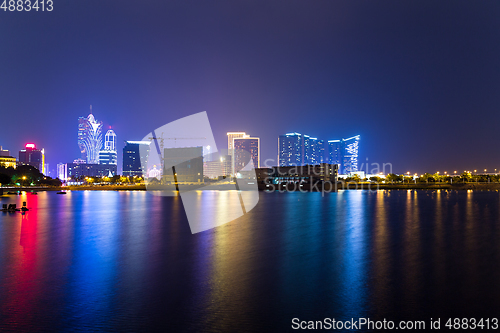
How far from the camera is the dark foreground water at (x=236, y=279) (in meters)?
8.52

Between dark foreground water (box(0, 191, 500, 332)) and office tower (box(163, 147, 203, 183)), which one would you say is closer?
dark foreground water (box(0, 191, 500, 332))

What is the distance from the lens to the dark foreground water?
852 cm

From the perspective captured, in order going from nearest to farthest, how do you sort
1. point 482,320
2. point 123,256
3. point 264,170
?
1. point 482,320
2. point 123,256
3. point 264,170

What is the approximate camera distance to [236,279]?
11703 mm

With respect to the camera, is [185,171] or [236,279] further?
[185,171]

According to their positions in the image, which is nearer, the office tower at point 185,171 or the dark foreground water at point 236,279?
the dark foreground water at point 236,279

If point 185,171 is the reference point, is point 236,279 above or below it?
below

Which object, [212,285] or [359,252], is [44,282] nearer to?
[212,285]

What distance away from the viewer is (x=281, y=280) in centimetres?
1153

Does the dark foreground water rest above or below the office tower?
below

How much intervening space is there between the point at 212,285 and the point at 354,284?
451cm

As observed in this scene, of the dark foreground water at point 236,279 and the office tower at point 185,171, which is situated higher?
the office tower at point 185,171

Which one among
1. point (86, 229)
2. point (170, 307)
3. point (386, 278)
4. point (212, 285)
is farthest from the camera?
point (86, 229)

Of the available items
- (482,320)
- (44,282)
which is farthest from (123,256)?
(482,320)
